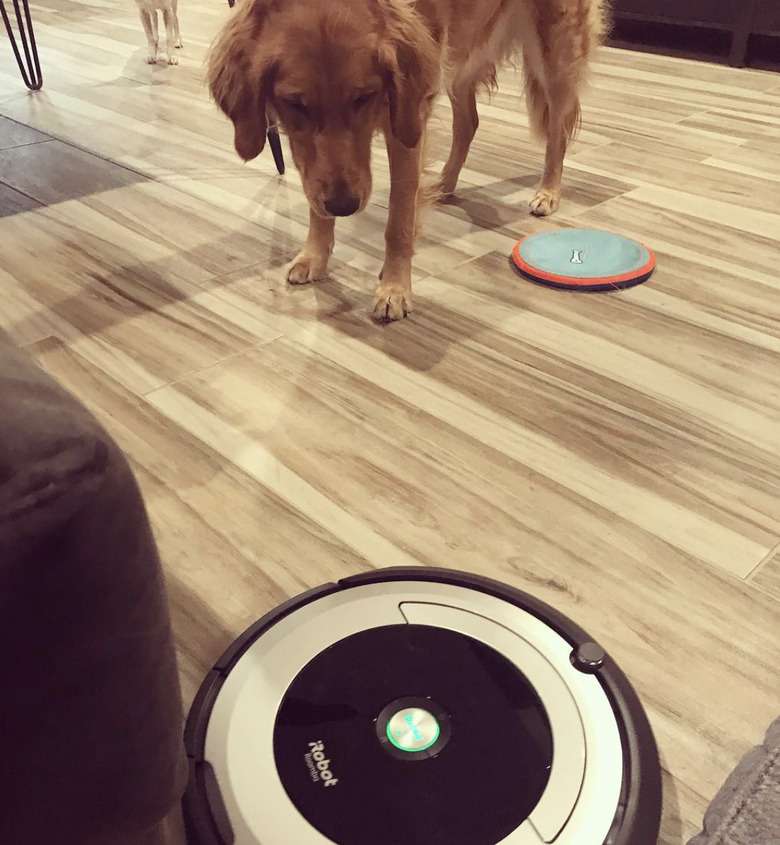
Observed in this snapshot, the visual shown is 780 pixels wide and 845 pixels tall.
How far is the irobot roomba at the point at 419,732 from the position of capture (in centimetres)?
67

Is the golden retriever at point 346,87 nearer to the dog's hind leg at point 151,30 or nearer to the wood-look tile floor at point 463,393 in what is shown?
the wood-look tile floor at point 463,393

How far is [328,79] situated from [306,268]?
0.48m

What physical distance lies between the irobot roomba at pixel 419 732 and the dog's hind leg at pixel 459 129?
5.32 feet

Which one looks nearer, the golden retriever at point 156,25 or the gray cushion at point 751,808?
the gray cushion at point 751,808

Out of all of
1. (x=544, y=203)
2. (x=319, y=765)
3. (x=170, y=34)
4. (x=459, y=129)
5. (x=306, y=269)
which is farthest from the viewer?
(x=170, y=34)

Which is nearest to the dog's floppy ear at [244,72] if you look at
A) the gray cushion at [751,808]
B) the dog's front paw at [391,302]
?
the dog's front paw at [391,302]

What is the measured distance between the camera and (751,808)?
50 centimetres

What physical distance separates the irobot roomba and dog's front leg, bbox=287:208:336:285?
3.47 feet

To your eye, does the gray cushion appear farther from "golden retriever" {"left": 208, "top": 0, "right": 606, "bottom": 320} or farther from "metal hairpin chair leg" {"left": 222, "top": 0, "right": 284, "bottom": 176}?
"metal hairpin chair leg" {"left": 222, "top": 0, "right": 284, "bottom": 176}

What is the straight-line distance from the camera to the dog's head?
1.38 meters

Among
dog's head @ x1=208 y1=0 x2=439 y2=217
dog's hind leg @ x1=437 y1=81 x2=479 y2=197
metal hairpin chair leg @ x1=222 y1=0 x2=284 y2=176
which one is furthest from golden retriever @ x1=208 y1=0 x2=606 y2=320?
metal hairpin chair leg @ x1=222 y1=0 x2=284 y2=176

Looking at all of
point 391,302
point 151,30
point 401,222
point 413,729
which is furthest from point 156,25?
point 413,729

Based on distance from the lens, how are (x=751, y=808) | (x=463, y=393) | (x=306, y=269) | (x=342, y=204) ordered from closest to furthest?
(x=751, y=808), (x=463, y=393), (x=342, y=204), (x=306, y=269)

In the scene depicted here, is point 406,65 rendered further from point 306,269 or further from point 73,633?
point 73,633
